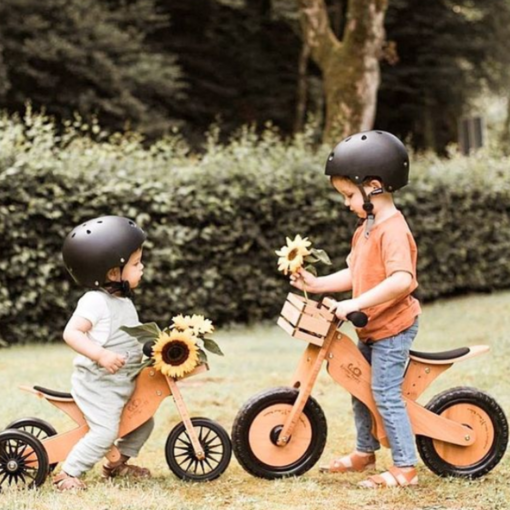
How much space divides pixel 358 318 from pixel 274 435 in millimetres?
787

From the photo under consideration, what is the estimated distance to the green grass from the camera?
461 centimetres

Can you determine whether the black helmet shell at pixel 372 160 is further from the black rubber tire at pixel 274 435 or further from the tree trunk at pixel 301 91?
the tree trunk at pixel 301 91

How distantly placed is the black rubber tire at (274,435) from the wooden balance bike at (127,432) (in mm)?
92

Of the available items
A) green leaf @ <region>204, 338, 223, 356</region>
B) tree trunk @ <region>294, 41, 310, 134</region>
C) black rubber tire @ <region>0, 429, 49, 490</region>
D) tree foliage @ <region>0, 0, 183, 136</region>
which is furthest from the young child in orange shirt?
tree trunk @ <region>294, 41, 310, 134</region>

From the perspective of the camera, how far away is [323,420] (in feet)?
16.9

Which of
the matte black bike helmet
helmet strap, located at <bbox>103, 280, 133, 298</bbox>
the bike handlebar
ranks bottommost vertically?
the bike handlebar

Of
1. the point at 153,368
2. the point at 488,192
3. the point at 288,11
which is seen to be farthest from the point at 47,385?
the point at 288,11

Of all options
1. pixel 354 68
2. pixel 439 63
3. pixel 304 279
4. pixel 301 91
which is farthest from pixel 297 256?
pixel 439 63

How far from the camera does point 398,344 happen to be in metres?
4.96

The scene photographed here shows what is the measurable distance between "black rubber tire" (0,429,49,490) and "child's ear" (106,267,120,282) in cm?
85

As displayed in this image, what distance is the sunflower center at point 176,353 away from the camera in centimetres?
491

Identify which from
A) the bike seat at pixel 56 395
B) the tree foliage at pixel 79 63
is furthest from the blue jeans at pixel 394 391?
the tree foliage at pixel 79 63

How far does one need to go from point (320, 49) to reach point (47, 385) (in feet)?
Answer: 32.2

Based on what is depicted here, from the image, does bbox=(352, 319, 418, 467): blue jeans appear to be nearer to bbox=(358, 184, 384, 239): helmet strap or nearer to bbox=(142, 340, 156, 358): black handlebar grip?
bbox=(358, 184, 384, 239): helmet strap
